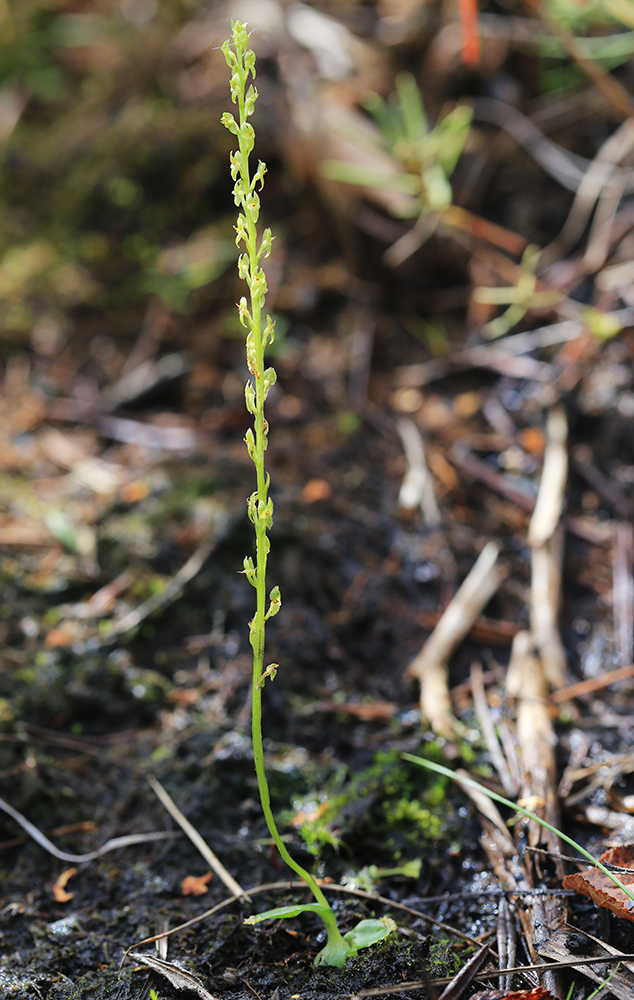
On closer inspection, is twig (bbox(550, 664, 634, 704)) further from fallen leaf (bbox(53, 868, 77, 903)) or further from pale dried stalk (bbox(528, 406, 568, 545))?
fallen leaf (bbox(53, 868, 77, 903))

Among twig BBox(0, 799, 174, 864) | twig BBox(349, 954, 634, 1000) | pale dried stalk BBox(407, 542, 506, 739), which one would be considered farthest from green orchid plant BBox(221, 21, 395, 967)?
pale dried stalk BBox(407, 542, 506, 739)

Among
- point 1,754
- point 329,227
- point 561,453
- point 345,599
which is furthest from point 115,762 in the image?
point 329,227

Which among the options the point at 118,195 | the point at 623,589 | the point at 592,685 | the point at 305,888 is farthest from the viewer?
the point at 118,195

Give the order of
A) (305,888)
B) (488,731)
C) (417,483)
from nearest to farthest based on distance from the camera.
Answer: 1. (305,888)
2. (488,731)
3. (417,483)

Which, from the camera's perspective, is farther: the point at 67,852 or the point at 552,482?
the point at 552,482

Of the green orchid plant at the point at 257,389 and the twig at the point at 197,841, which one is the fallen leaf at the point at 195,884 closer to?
the twig at the point at 197,841

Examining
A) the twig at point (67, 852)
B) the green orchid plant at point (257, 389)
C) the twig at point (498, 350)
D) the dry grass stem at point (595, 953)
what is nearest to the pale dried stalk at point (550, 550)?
the twig at point (498, 350)

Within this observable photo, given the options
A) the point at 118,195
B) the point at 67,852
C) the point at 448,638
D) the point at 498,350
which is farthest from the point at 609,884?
the point at 118,195

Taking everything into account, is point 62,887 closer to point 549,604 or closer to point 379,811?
point 379,811
